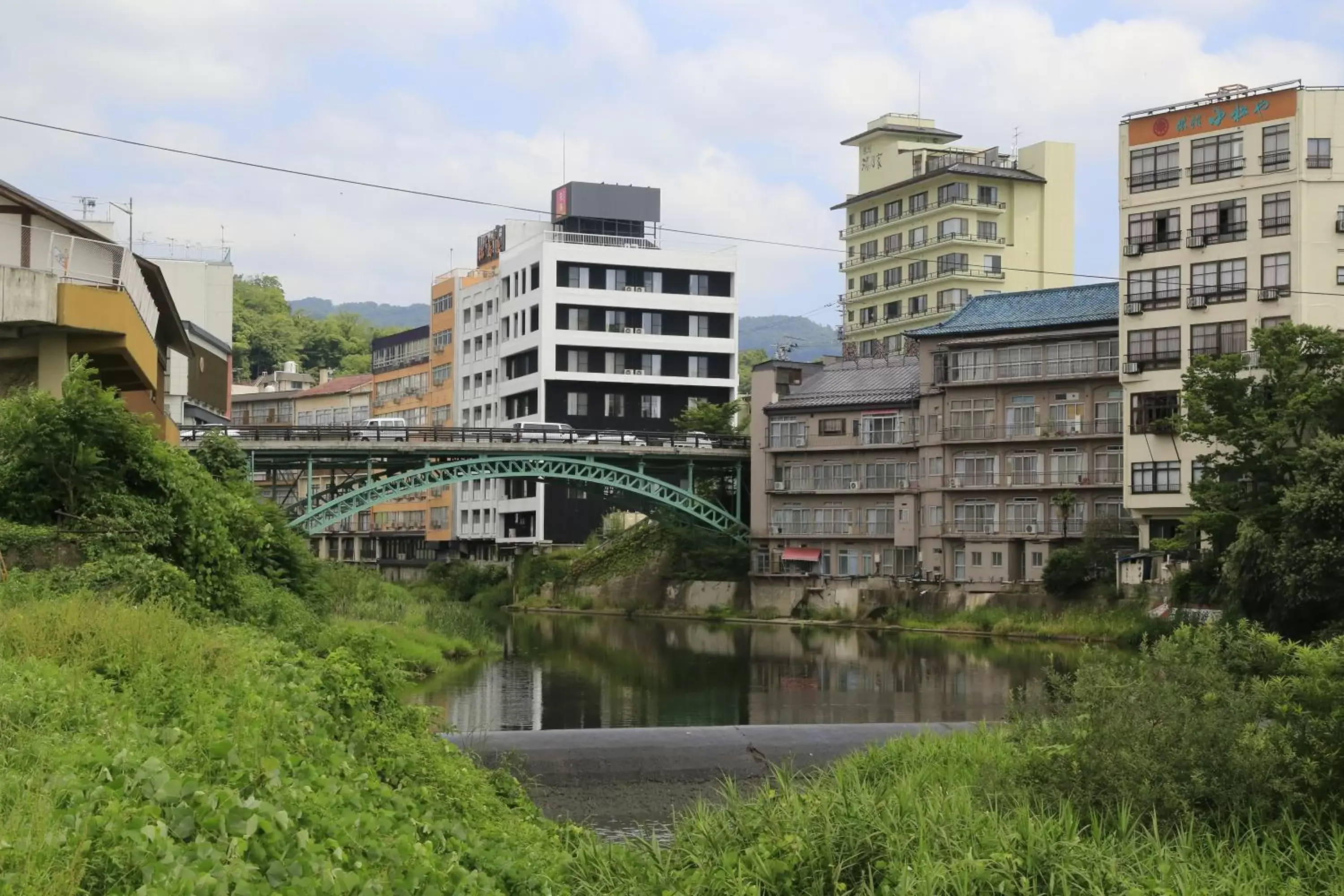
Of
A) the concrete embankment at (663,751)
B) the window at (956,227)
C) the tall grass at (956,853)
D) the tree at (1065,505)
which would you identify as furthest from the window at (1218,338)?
the tall grass at (956,853)

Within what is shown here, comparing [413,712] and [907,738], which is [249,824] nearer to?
[413,712]

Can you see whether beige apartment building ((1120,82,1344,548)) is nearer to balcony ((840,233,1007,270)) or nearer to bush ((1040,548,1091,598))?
bush ((1040,548,1091,598))

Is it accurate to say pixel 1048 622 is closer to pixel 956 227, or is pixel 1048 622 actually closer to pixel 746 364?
pixel 956 227

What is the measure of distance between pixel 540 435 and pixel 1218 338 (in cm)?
2690

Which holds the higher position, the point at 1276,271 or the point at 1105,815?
the point at 1276,271

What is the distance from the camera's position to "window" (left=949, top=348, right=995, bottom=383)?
55.2 metres

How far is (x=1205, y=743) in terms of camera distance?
38.2ft

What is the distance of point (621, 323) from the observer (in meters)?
79.1

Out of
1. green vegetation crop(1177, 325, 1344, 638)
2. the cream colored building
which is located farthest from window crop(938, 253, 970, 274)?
green vegetation crop(1177, 325, 1344, 638)

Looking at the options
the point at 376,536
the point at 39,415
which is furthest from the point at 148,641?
the point at 376,536

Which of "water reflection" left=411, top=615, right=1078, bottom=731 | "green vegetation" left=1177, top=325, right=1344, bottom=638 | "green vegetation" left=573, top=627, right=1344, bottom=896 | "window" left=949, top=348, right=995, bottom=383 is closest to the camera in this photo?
"green vegetation" left=573, top=627, right=1344, bottom=896

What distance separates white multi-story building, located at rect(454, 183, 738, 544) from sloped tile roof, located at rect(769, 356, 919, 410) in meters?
16.1

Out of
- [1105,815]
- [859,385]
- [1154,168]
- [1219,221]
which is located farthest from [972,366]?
[1105,815]

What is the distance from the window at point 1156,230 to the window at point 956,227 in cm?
2557
